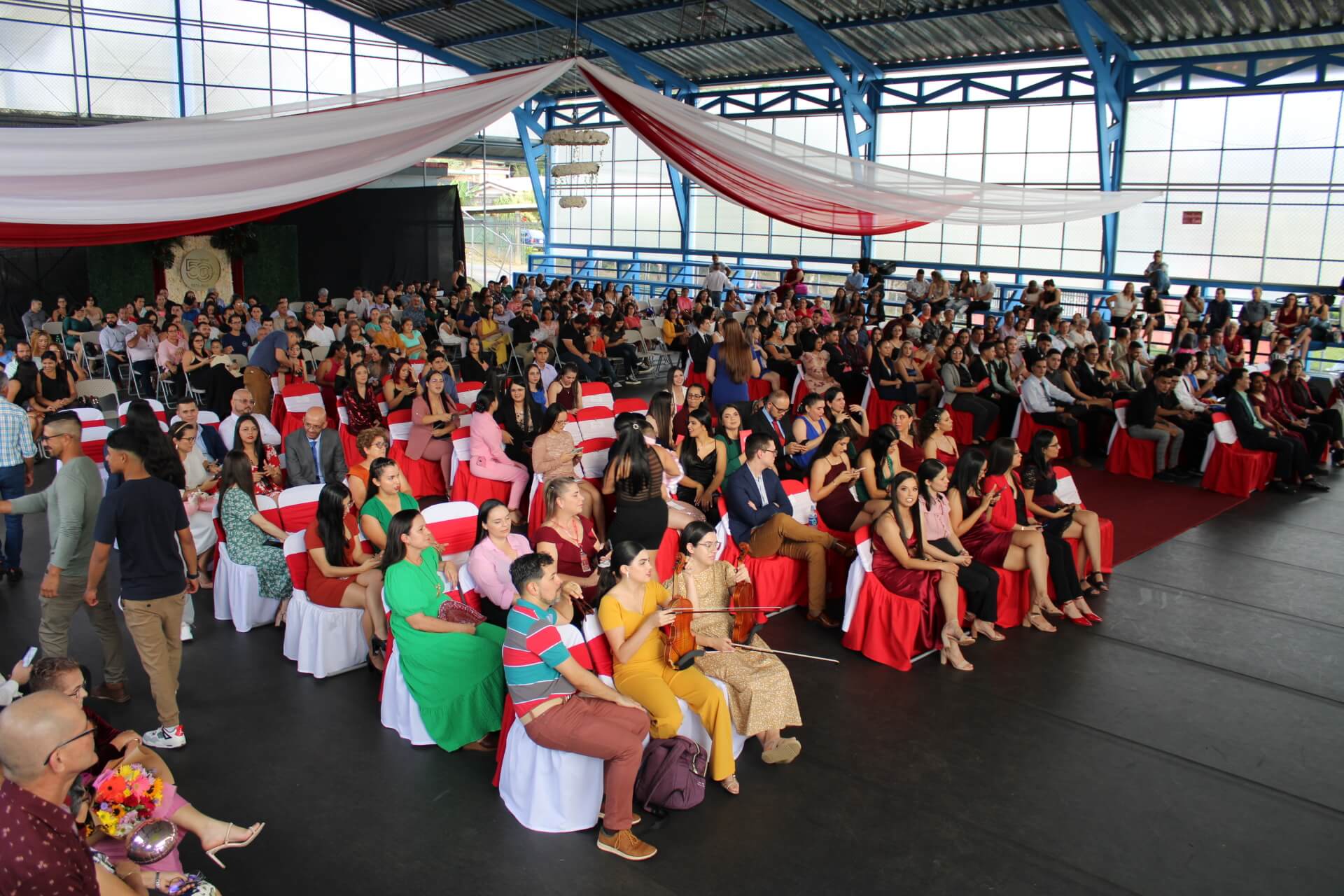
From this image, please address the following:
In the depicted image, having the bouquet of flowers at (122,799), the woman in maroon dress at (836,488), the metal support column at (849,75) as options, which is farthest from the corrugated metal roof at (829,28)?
the bouquet of flowers at (122,799)

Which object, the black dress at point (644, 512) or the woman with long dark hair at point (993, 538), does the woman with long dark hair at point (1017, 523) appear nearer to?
the woman with long dark hair at point (993, 538)

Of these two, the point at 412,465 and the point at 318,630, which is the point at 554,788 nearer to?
the point at 318,630

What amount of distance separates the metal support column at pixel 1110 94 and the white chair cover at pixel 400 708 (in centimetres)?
1272

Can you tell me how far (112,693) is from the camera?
4020mm

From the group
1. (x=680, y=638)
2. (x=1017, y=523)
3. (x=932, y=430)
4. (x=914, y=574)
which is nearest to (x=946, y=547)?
(x=914, y=574)

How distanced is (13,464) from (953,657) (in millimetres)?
4976

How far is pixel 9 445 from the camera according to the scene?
199 inches

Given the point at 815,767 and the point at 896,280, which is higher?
the point at 896,280

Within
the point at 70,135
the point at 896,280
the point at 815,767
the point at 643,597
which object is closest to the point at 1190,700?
the point at 815,767

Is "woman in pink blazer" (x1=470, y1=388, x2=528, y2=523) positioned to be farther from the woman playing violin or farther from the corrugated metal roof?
the corrugated metal roof

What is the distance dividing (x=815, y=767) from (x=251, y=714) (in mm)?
2339

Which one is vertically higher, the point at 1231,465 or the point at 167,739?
the point at 1231,465

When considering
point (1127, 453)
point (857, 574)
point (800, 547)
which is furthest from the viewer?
point (1127, 453)

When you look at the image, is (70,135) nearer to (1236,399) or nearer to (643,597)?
(643,597)
